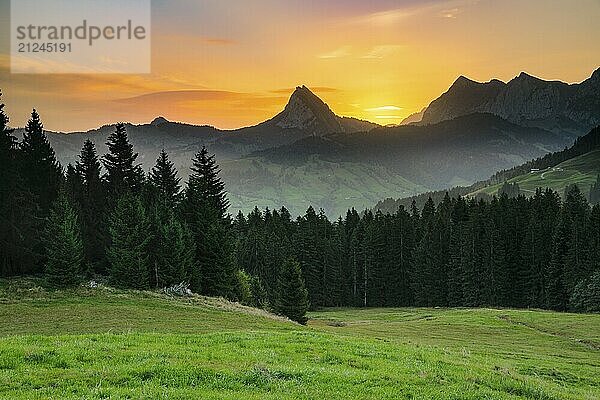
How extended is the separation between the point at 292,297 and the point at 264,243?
185 ft

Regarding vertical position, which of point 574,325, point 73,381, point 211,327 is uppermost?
point 73,381

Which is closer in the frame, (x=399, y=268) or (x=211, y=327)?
(x=211, y=327)

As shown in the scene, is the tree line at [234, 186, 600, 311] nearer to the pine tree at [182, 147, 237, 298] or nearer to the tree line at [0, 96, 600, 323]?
the tree line at [0, 96, 600, 323]

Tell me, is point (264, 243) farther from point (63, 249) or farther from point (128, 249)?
point (63, 249)

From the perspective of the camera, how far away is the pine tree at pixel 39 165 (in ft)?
218

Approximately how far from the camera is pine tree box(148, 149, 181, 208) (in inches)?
3091

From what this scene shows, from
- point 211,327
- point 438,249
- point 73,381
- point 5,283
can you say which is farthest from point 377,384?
point 438,249

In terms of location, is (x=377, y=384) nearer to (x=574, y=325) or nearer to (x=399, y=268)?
(x=574, y=325)

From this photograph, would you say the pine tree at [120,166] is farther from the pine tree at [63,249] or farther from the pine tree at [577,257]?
the pine tree at [577,257]

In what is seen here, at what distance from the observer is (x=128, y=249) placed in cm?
5903

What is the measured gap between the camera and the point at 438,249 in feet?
391

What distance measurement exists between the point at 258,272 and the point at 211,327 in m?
91.2

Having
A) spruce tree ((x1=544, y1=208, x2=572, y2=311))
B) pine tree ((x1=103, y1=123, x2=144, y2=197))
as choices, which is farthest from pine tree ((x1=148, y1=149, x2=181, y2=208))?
spruce tree ((x1=544, y1=208, x2=572, y2=311))

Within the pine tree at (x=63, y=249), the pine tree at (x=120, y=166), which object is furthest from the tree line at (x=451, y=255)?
the pine tree at (x=63, y=249)
